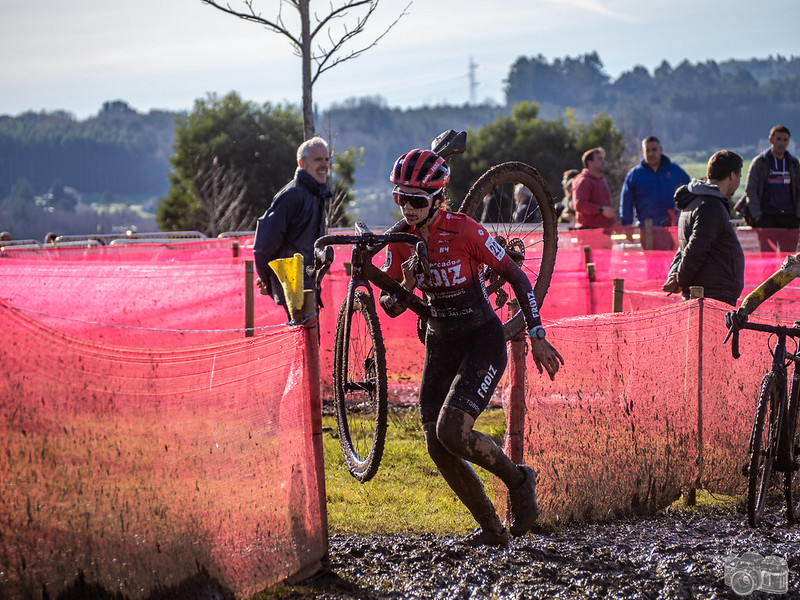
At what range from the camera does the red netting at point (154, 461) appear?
4.43m

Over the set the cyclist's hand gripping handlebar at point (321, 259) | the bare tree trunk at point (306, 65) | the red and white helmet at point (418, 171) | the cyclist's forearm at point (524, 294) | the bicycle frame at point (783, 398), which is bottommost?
the bicycle frame at point (783, 398)

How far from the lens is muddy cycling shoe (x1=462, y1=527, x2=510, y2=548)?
6.33m

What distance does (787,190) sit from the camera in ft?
45.8

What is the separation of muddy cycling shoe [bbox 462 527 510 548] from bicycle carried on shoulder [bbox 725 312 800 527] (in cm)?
182

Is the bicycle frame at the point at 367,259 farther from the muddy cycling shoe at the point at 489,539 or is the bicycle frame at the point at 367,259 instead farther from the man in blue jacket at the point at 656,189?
the man in blue jacket at the point at 656,189

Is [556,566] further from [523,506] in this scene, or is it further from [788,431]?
[788,431]

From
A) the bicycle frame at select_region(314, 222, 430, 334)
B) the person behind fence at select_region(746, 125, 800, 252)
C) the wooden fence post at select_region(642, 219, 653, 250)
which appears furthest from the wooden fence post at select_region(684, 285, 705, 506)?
the wooden fence post at select_region(642, 219, 653, 250)

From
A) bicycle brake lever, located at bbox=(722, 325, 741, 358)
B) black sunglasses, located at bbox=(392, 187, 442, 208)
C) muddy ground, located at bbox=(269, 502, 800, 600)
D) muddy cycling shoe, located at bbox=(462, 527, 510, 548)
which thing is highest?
black sunglasses, located at bbox=(392, 187, 442, 208)

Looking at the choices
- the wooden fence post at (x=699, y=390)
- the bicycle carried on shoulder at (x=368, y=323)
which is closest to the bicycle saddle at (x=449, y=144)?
the bicycle carried on shoulder at (x=368, y=323)

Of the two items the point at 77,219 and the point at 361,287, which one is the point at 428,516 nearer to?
the point at 361,287

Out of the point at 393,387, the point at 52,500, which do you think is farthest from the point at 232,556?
the point at 393,387

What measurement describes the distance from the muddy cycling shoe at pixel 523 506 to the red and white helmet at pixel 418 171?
74.5 inches

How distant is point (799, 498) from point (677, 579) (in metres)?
2.11

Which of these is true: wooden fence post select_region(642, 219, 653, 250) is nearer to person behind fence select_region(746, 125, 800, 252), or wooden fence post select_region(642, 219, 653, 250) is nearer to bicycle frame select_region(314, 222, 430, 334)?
person behind fence select_region(746, 125, 800, 252)
